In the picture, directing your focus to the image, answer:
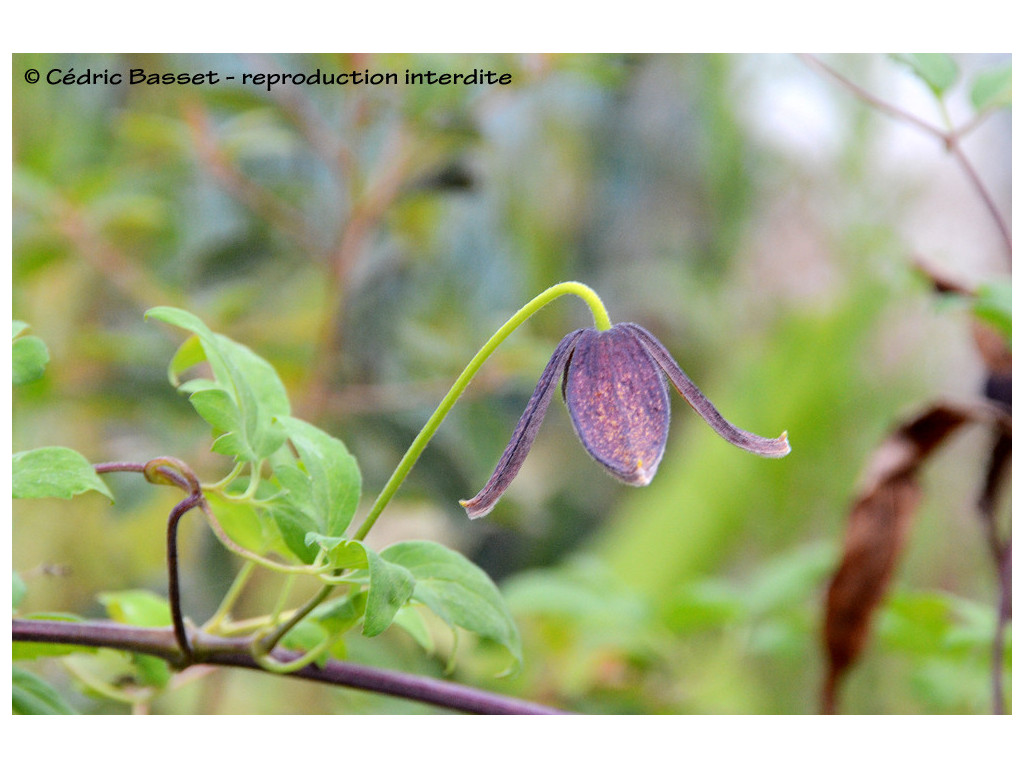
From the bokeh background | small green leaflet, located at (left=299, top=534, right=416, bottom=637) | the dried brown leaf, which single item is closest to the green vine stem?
small green leaflet, located at (left=299, top=534, right=416, bottom=637)

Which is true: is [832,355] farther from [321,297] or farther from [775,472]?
[321,297]

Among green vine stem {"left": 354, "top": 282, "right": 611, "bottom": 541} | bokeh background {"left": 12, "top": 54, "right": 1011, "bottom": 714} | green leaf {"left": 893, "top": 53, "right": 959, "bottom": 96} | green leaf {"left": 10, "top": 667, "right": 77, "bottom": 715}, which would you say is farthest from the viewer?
bokeh background {"left": 12, "top": 54, "right": 1011, "bottom": 714}

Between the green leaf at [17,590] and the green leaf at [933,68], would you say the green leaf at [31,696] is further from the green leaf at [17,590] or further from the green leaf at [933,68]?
the green leaf at [933,68]

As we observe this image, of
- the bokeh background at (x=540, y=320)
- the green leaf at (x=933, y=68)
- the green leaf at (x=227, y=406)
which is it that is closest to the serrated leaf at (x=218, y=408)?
the green leaf at (x=227, y=406)

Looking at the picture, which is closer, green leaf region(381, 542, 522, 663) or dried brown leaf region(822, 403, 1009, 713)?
green leaf region(381, 542, 522, 663)

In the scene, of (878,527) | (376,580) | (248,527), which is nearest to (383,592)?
(376,580)

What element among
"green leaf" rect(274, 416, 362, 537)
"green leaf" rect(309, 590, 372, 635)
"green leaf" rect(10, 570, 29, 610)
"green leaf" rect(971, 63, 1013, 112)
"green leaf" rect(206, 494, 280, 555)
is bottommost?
"green leaf" rect(309, 590, 372, 635)

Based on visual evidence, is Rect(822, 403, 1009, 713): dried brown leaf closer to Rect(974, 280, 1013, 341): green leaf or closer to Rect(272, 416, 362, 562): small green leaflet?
Rect(974, 280, 1013, 341): green leaf
